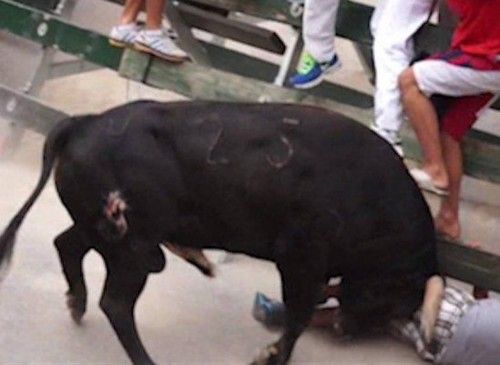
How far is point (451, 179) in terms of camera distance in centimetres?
459

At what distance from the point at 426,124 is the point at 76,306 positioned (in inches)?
56.9

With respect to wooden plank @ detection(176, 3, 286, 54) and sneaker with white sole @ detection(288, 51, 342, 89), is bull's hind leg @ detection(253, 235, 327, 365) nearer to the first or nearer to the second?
sneaker with white sole @ detection(288, 51, 342, 89)

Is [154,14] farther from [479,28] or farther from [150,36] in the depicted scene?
[479,28]

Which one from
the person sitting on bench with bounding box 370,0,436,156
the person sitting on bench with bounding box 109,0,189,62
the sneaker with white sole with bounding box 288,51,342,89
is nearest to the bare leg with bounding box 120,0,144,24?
the person sitting on bench with bounding box 109,0,189,62

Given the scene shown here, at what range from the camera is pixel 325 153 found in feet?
13.4

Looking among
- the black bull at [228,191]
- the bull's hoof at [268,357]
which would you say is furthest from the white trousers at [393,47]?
the bull's hoof at [268,357]

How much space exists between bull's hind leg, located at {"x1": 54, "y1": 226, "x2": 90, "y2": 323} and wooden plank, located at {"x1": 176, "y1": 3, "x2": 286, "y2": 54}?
162 cm

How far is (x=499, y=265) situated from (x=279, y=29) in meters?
4.34

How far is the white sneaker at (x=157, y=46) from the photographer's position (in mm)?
5258

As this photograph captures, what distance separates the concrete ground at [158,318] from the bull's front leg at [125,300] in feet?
0.58

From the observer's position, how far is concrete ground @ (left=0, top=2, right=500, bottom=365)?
4.29m

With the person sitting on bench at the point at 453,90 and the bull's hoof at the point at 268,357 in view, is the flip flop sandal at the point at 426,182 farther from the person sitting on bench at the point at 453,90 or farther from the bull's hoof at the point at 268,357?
the bull's hoof at the point at 268,357

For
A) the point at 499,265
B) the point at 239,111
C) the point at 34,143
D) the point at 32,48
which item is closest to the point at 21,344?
the point at 239,111

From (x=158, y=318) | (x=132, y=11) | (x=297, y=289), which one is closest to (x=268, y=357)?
(x=297, y=289)
